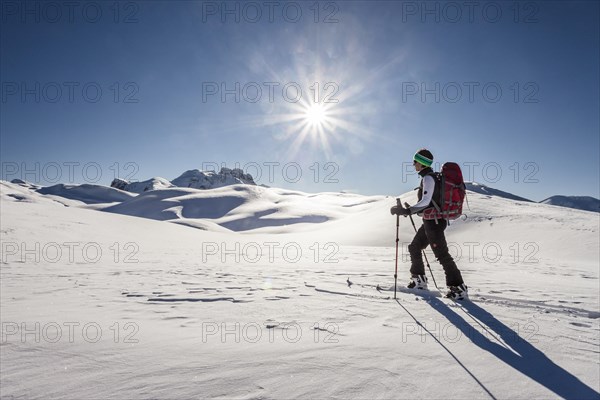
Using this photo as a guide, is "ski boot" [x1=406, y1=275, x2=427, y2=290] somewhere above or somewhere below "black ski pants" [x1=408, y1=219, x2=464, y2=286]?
below

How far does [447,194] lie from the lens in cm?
A: 492

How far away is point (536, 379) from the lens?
2.16m

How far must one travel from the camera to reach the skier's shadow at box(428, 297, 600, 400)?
6.78 feet

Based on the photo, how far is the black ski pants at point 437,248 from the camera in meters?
4.75

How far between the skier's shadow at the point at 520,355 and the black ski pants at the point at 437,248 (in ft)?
3.00

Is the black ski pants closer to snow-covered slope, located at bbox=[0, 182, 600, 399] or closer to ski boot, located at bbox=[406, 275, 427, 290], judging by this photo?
ski boot, located at bbox=[406, 275, 427, 290]

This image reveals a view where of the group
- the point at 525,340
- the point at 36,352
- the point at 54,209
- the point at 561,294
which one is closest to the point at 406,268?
the point at 561,294

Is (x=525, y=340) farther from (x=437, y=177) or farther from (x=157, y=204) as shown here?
(x=157, y=204)

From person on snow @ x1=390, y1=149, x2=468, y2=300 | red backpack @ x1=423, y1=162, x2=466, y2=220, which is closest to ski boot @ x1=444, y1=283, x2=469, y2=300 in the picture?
person on snow @ x1=390, y1=149, x2=468, y2=300

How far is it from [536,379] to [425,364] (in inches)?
28.2

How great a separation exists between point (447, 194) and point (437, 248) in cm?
86

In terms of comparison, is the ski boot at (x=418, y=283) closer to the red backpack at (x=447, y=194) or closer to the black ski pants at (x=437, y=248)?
the black ski pants at (x=437, y=248)

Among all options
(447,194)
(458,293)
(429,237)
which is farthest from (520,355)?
(447,194)

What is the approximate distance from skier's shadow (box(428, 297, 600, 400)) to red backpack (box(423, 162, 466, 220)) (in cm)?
159
